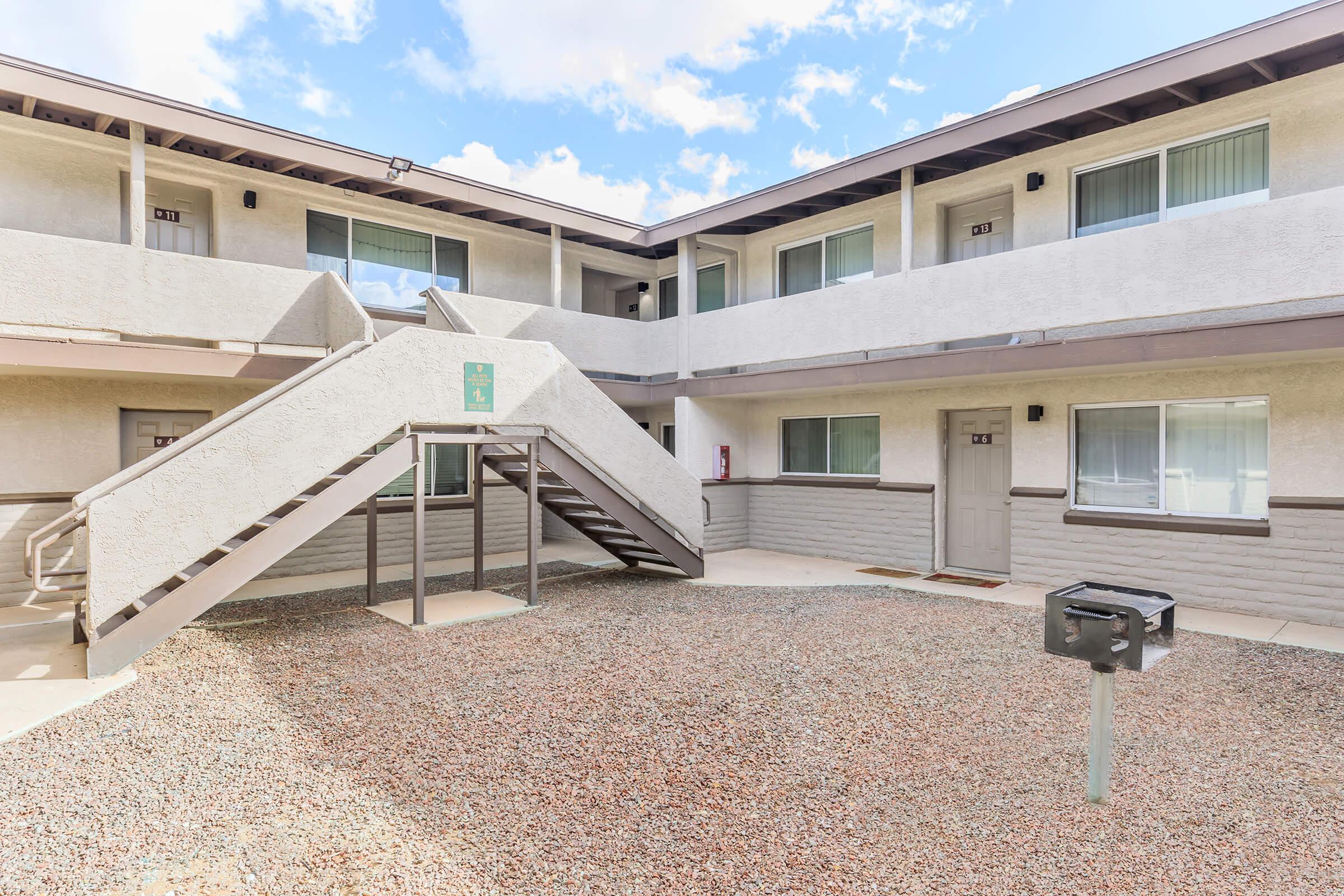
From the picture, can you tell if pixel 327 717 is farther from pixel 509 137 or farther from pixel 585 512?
A: pixel 509 137

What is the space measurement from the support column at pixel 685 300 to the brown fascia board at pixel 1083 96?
44.4 inches

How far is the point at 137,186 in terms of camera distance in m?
8.24

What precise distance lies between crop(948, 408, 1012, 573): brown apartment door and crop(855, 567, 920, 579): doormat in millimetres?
723

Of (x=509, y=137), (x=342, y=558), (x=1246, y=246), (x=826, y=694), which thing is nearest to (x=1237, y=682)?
(x=826, y=694)

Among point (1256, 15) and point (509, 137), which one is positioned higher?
point (509, 137)

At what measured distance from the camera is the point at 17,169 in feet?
28.0

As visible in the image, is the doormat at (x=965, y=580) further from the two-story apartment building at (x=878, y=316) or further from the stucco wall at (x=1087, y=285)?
the stucco wall at (x=1087, y=285)

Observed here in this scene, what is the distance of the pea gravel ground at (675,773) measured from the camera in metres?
3.05

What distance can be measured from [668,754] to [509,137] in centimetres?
9852

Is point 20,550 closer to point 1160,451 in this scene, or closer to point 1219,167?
point 1160,451

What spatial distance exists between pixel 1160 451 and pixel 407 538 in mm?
10697

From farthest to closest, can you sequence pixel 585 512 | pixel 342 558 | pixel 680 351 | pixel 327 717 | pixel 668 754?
pixel 680 351, pixel 342 558, pixel 585 512, pixel 327 717, pixel 668 754

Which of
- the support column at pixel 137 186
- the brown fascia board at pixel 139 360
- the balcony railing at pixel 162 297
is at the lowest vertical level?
the brown fascia board at pixel 139 360

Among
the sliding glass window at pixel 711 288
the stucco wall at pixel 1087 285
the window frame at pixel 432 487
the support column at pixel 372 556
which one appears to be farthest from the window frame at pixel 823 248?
the support column at pixel 372 556
